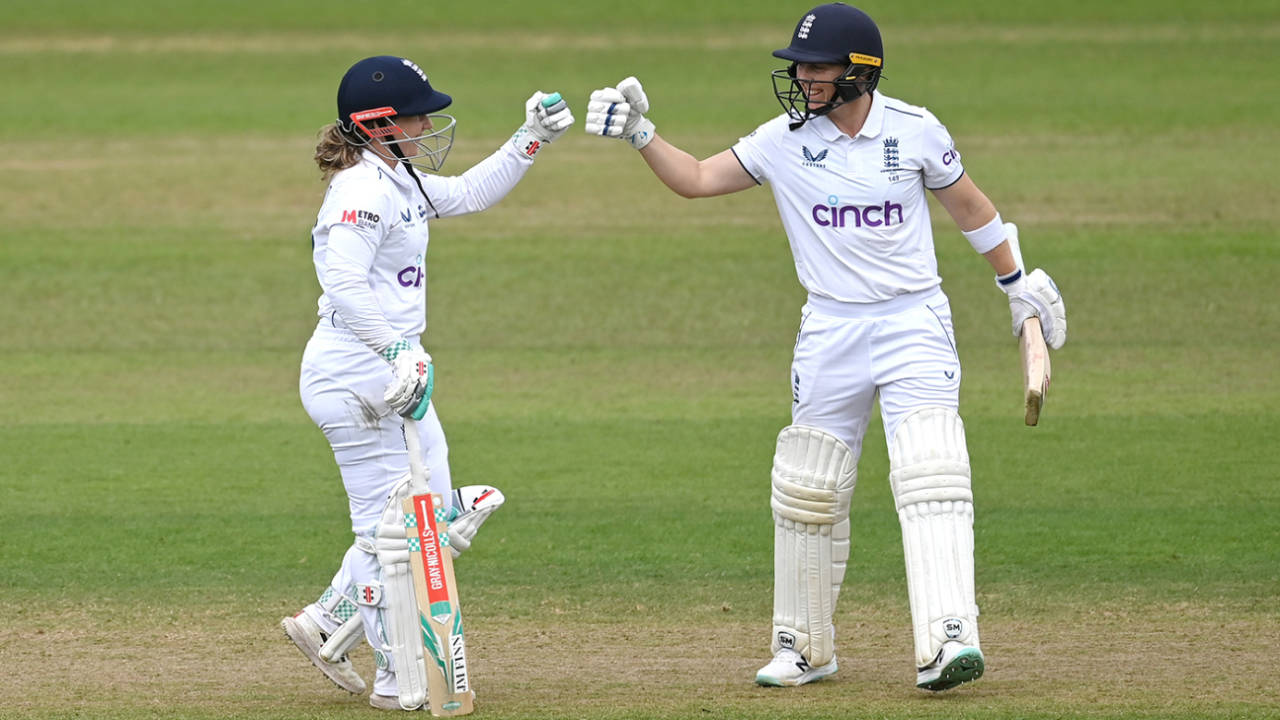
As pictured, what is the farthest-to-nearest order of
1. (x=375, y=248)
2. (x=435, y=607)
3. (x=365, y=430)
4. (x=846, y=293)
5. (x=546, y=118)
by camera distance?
(x=546, y=118)
(x=846, y=293)
(x=365, y=430)
(x=375, y=248)
(x=435, y=607)

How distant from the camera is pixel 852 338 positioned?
252 inches

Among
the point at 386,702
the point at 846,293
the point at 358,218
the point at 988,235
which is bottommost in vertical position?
the point at 386,702

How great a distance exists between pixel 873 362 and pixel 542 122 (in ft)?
5.01

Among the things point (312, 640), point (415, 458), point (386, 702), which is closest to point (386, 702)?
point (386, 702)

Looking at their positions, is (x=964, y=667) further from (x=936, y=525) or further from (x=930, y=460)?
(x=930, y=460)

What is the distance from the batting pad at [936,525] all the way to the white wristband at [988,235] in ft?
2.26

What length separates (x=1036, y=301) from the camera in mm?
6645

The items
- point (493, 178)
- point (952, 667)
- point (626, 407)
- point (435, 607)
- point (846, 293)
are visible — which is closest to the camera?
point (952, 667)

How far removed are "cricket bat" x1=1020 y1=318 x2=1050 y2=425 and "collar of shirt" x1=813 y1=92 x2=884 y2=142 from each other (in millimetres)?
909

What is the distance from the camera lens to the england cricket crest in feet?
19.9

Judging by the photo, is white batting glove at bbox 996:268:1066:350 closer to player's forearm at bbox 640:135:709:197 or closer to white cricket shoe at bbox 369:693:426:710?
player's forearm at bbox 640:135:709:197

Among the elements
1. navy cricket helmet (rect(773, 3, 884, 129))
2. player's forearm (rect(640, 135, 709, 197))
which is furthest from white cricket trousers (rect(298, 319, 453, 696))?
navy cricket helmet (rect(773, 3, 884, 129))

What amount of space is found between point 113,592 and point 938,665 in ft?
13.2

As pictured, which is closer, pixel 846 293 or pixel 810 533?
pixel 846 293
